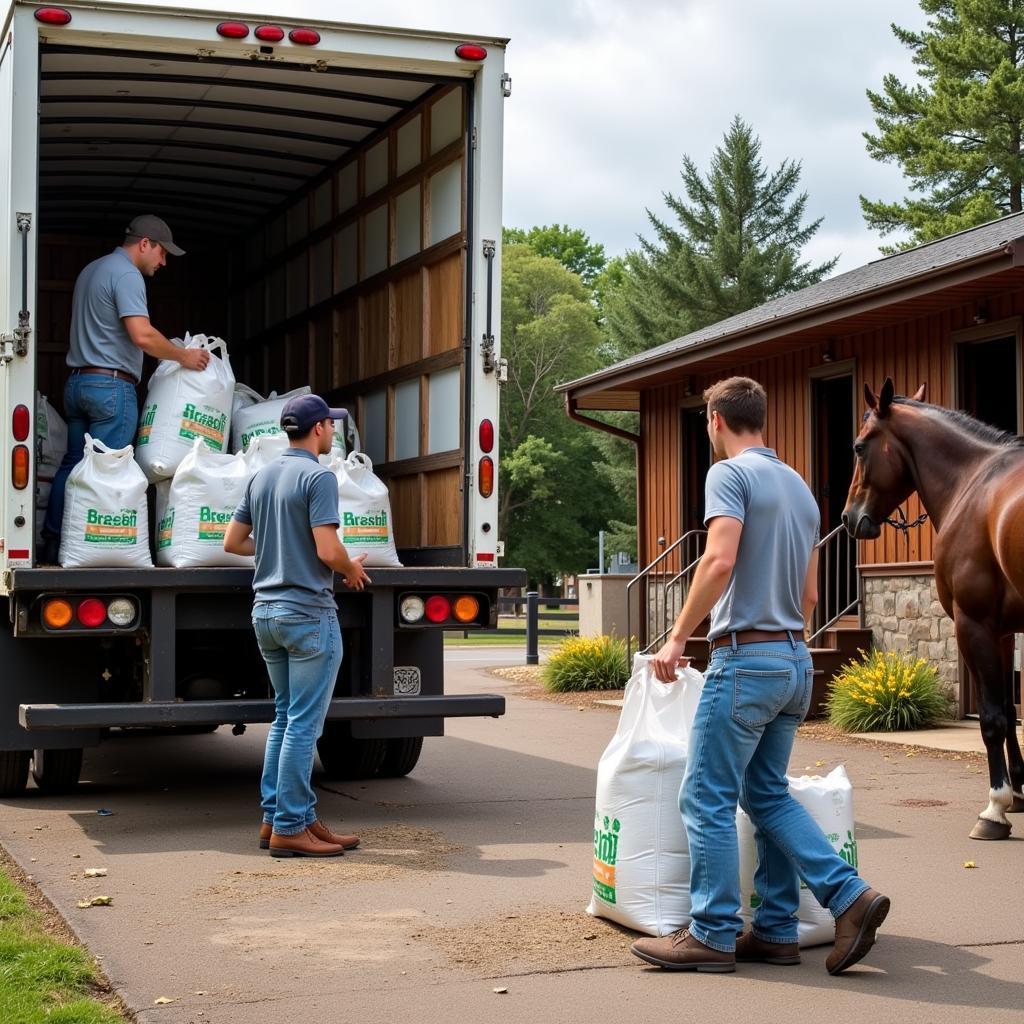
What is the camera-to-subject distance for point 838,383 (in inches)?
633

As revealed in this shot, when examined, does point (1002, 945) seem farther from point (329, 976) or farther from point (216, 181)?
point (216, 181)

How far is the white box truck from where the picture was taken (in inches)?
300

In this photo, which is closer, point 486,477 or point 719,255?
point 486,477

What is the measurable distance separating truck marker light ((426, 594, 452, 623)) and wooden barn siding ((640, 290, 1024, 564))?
Answer: 251 inches

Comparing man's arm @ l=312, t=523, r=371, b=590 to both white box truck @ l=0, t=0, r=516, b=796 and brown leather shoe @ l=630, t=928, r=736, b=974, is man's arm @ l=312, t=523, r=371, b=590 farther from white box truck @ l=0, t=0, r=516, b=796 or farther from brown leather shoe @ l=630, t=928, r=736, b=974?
brown leather shoe @ l=630, t=928, r=736, b=974

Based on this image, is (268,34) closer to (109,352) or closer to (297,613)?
(109,352)

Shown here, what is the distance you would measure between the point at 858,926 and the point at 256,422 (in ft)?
17.0

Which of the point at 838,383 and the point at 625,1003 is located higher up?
the point at 838,383

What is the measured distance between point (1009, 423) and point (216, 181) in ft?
28.2

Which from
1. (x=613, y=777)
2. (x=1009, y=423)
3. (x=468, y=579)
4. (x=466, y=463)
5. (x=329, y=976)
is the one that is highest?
(x=1009, y=423)

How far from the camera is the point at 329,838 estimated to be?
701 cm

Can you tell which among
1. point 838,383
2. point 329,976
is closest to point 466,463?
point 329,976

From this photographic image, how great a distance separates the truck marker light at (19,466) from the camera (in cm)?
765

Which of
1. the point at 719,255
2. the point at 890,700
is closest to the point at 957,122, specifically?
the point at 719,255
